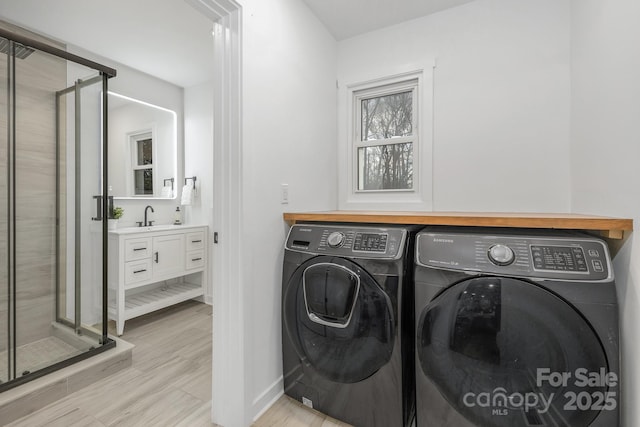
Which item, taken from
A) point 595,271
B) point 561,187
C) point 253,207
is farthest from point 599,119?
point 253,207

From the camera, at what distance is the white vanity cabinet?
2365 mm

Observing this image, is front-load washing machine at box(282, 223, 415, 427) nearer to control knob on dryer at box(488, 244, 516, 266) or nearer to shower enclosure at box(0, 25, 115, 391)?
control knob on dryer at box(488, 244, 516, 266)

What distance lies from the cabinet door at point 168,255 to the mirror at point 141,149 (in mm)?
631

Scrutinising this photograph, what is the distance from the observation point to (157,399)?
161 cm

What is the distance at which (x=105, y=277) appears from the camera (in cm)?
204

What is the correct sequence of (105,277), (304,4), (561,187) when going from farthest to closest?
(105,277)
(304,4)
(561,187)

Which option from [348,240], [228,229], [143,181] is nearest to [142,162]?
[143,181]

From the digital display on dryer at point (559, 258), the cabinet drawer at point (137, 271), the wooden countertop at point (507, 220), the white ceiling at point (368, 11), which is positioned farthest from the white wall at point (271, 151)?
the cabinet drawer at point (137, 271)

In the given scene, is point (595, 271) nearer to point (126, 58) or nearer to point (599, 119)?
point (599, 119)

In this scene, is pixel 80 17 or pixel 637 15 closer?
pixel 637 15

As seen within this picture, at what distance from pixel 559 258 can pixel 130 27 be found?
3.11m

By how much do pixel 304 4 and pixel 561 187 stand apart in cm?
202

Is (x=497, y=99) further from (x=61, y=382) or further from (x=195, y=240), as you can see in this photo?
(x=61, y=382)

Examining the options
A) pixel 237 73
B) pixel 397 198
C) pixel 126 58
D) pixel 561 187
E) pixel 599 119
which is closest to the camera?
pixel 599 119
